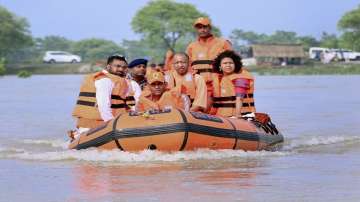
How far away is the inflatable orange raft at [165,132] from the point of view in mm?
10039

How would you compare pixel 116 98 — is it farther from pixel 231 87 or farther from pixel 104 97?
pixel 231 87

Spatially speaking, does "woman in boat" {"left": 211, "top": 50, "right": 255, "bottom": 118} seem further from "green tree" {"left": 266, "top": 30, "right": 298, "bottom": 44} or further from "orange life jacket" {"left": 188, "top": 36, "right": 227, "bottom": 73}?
"green tree" {"left": 266, "top": 30, "right": 298, "bottom": 44}

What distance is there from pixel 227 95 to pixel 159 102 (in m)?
1.37

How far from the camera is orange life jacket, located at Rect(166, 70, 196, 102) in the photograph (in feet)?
35.9

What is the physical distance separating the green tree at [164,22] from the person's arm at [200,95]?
80.0m

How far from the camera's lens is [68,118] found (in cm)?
1983

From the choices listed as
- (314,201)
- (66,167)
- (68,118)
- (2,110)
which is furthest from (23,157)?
(2,110)

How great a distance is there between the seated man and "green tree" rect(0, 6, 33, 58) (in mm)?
70998

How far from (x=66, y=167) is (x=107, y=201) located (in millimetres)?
2511

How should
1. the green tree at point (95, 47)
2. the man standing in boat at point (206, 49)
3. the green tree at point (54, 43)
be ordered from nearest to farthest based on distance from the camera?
the man standing in boat at point (206, 49) → the green tree at point (95, 47) → the green tree at point (54, 43)

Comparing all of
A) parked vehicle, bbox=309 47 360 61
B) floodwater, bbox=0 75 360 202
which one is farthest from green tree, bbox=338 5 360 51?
floodwater, bbox=0 75 360 202

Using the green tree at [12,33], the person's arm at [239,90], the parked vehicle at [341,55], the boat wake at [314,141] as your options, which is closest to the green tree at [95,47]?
the green tree at [12,33]

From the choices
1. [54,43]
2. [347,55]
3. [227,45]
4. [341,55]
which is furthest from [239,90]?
[54,43]

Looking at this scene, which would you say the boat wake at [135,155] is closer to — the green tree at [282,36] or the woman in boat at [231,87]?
the woman in boat at [231,87]
